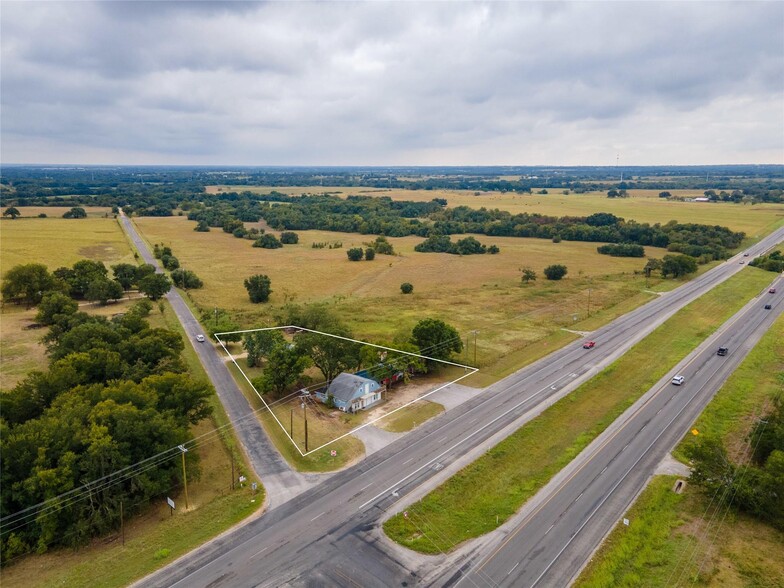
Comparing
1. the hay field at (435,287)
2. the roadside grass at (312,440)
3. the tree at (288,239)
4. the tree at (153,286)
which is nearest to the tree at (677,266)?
the hay field at (435,287)

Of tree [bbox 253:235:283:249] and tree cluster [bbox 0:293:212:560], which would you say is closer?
tree cluster [bbox 0:293:212:560]

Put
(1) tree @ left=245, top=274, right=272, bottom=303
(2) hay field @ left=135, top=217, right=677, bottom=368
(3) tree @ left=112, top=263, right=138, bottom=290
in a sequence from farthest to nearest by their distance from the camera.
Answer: (3) tree @ left=112, top=263, right=138, bottom=290 → (1) tree @ left=245, top=274, right=272, bottom=303 → (2) hay field @ left=135, top=217, right=677, bottom=368

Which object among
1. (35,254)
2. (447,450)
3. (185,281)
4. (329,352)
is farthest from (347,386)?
(35,254)

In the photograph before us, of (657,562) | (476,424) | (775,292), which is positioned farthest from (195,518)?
(775,292)

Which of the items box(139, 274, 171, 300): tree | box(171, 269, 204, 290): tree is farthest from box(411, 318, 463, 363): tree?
box(171, 269, 204, 290): tree

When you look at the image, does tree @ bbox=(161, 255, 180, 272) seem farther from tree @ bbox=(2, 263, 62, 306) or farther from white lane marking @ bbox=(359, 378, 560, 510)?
white lane marking @ bbox=(359, 378, 560, 510)

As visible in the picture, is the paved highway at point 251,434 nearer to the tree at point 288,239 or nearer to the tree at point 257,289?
the tree at point 257,289
